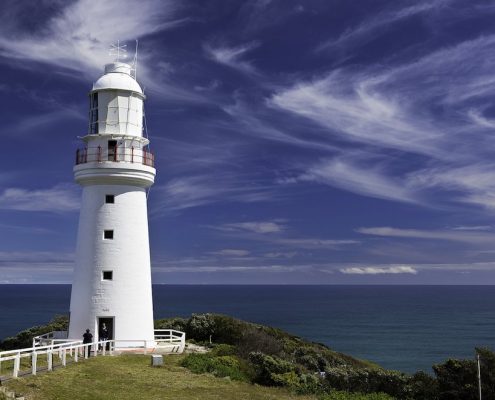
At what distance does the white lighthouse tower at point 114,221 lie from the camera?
24.1 m

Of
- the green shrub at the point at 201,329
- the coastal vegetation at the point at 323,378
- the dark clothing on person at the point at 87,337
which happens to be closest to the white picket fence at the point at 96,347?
the dark clothing on person at the point at 87,337

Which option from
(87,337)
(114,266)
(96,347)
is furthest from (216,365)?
(114,266)

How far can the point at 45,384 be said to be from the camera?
1617 cm

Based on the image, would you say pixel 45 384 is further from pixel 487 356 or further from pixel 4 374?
pixel 487 356

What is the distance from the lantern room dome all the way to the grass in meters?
11.8

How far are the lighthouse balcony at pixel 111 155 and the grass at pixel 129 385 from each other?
335 inches

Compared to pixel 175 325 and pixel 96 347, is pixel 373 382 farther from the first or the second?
pixel 175 325

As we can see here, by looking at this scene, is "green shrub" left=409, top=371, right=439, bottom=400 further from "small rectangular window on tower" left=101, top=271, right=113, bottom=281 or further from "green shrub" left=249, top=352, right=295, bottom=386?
"small rectangular window on tower" left=101, top=271, right=113, bottom=281

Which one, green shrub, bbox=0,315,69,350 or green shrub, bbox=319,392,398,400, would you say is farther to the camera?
green shrub, bbox=0,315,69,350

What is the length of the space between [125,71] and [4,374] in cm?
1482

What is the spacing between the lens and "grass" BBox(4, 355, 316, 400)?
51.6ft

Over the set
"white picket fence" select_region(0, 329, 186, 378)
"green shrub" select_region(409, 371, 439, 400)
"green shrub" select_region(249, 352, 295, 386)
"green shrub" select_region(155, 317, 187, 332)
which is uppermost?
"green shrub" select_region(155, 317, 187, 332)

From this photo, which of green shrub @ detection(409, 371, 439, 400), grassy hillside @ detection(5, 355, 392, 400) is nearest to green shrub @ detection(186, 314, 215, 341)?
grassy hillside @ detection(5, 355, 392, 400)

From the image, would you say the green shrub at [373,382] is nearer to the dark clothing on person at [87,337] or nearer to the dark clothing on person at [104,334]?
the dark clothing on person at [104,334]
